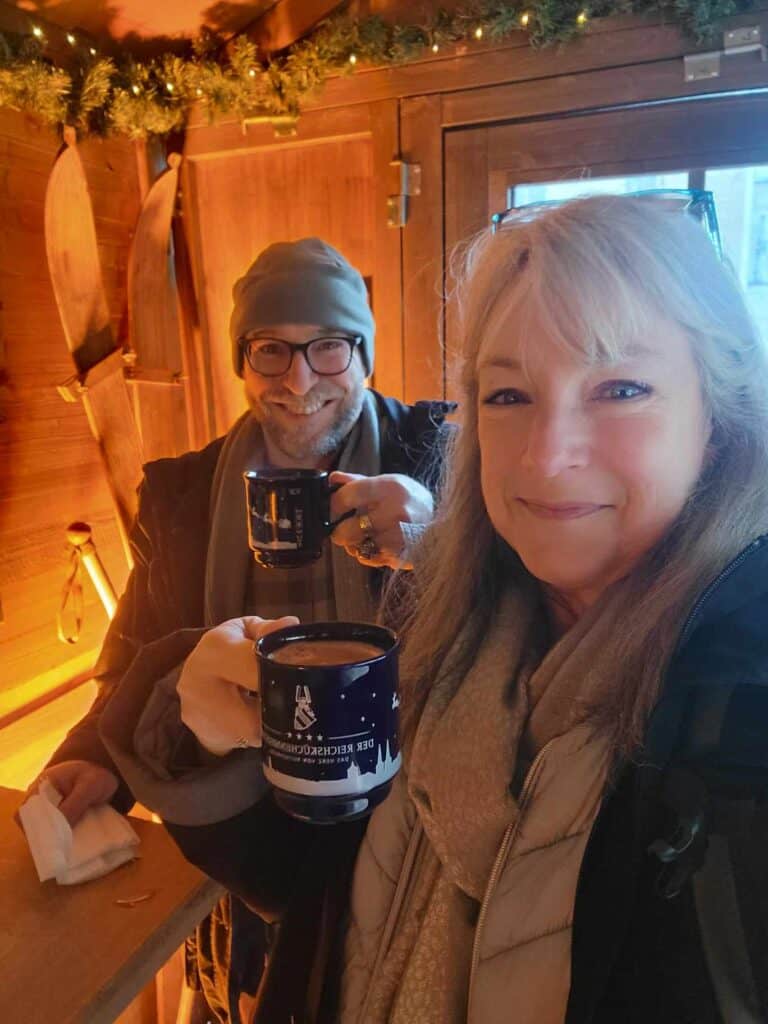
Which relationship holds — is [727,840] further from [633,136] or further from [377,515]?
[633,136]

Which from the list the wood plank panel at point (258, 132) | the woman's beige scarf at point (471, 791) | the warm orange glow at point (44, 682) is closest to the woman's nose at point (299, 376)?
the woman's beige scarf at point (471, 791)

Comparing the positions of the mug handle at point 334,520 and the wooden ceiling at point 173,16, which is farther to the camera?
the wooden ceiling at point 173,16

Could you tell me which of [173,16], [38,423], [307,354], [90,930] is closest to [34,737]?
[38,423]

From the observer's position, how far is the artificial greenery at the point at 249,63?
2000 mm

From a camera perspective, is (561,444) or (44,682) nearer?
(561,444)

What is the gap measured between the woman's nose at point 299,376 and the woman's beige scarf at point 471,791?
3.05 feet

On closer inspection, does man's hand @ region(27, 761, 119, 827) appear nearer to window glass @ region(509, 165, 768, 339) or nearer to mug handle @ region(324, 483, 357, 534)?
mug handle @ region(324, 483, 357, 534)

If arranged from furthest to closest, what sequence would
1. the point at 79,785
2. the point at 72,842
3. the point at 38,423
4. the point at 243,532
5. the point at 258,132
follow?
the point at 258,132, the point at 38,423, the point at 243,532, the point at 79,785, the point at 72,842

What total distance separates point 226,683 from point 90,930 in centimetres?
33

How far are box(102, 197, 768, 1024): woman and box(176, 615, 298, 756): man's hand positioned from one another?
13 millimetres

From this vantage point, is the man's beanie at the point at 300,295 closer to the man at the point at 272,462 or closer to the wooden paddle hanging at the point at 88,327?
the man at the point at 272,462

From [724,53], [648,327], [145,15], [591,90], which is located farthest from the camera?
[145,15]

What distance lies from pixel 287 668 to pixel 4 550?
198 centimetres

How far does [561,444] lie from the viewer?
72 centimetres
